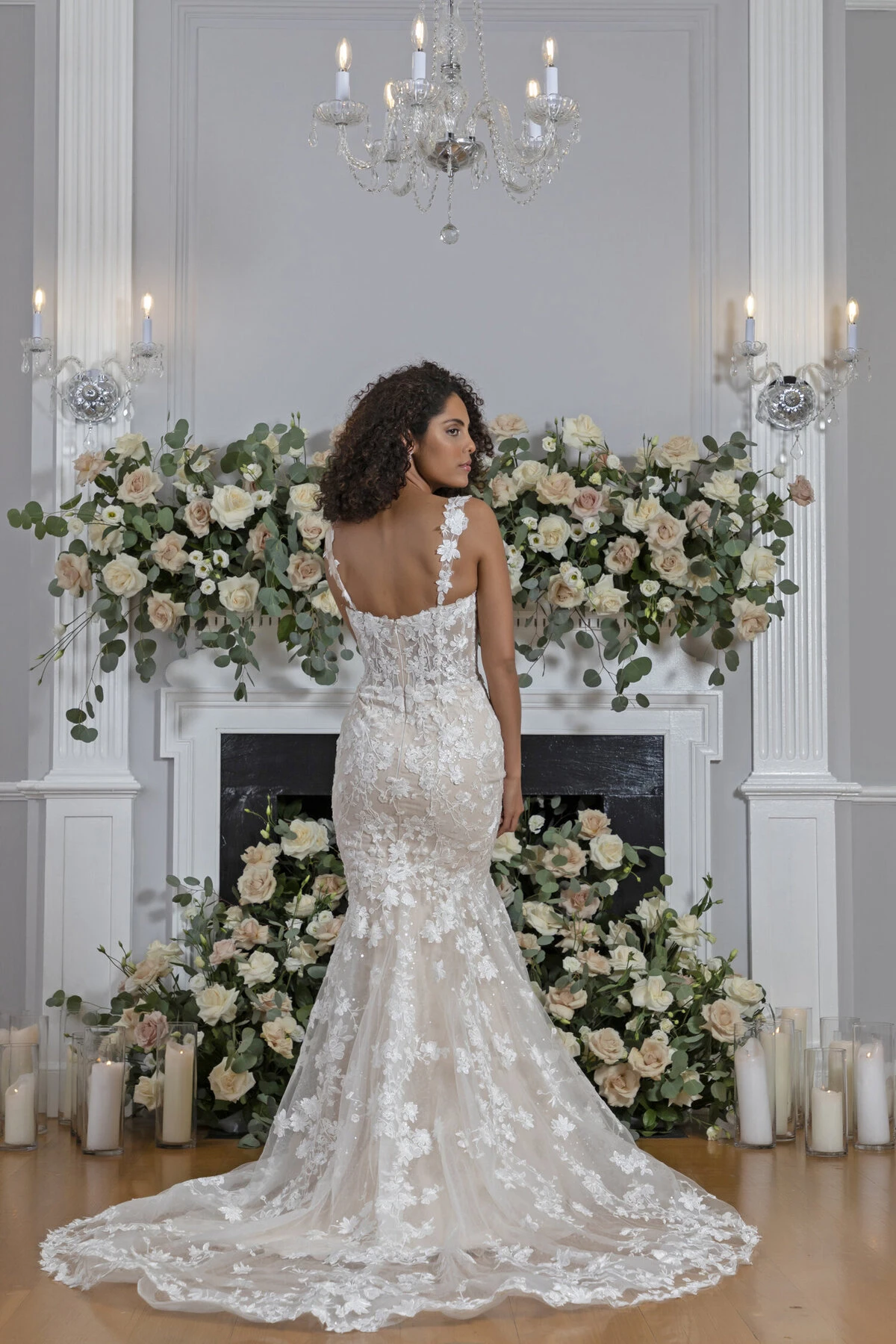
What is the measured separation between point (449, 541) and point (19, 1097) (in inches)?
Result: 74.9

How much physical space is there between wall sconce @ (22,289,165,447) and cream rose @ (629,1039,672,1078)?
7.66ft

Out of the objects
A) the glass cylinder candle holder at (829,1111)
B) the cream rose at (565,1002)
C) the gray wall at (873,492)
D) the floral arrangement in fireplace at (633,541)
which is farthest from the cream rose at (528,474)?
the glass cylinder candle holder at (829,1111)

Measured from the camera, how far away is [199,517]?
12.0 feet

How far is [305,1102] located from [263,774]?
1288 millimetres

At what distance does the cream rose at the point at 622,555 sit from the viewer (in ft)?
12.1

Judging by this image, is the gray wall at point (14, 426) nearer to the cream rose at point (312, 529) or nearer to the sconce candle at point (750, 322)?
the cream rose at point (312, 529)

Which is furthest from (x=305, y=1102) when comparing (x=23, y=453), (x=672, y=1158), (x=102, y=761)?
(x=23, y=453)

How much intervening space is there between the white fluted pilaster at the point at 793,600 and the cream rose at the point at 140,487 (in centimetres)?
179

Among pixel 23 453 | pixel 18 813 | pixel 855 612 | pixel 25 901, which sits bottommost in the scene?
pixel 25 901

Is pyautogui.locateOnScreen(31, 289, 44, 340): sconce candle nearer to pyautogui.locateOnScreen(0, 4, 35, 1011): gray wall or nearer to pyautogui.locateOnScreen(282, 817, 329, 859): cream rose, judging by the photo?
pyautogui.locateOnScreen(0, 4, 35, 1011): gray wall

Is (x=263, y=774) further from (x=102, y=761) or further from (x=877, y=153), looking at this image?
(x=877, y=153)

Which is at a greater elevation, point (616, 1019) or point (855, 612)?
point (855, 612)

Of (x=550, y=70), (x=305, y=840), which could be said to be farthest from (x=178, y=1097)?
(x=550, y=70)

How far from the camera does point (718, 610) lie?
375 centimetres
